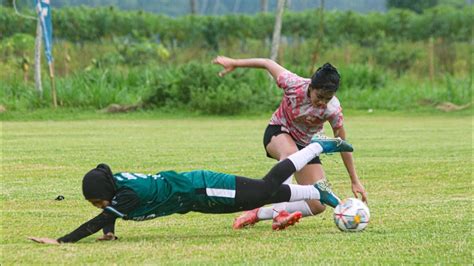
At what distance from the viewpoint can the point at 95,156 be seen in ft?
47.0

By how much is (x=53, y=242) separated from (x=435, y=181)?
571cm

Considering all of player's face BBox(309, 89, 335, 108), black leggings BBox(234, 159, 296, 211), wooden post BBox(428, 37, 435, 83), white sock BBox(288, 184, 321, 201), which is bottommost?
wooden post BBox(428, 37, 435, 83)

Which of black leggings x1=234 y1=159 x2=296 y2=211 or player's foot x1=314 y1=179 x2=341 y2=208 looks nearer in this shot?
black leggings x1=234 y1=159 x2=296 y2=211

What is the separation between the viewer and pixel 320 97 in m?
7.72

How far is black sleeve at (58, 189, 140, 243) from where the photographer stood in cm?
689

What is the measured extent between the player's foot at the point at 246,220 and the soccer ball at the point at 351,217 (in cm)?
72

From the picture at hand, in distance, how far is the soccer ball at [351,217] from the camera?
7480 millimetres

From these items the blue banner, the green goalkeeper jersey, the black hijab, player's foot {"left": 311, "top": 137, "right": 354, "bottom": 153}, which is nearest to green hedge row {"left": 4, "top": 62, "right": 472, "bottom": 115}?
the blue banner

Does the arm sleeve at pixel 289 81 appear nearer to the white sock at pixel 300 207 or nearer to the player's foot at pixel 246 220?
the white sock at pixel 300 207

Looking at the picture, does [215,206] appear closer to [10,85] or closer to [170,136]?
[170,136]

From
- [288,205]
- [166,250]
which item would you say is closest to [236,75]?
[288,205]

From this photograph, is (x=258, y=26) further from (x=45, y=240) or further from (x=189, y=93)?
(x=45, y=240)

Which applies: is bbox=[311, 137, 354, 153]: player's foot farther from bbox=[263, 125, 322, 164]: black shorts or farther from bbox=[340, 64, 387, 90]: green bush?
bbox=[340, 64, 387, 90]: green bush

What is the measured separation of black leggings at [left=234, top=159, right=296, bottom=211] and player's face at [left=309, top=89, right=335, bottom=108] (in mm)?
539
